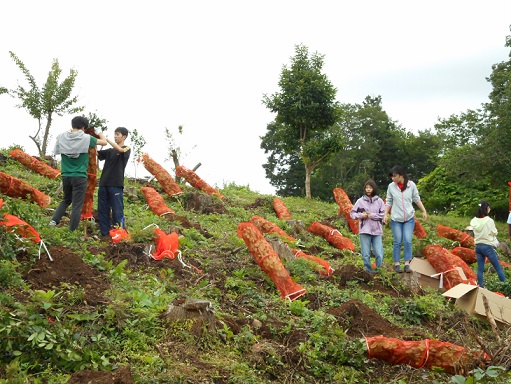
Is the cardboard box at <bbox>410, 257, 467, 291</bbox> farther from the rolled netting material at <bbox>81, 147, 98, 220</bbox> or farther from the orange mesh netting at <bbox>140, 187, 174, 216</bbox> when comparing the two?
the rolled netting material at <bbox>81, 147, 98, 220</bbox>

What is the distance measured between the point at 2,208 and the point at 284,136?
18092mm

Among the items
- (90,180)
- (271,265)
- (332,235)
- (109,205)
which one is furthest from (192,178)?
(271,265)

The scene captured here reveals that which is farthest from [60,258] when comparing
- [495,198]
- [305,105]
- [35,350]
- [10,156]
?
[495,198]

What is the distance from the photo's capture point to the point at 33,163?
14750 millimetres

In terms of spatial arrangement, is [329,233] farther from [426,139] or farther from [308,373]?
[426,139]

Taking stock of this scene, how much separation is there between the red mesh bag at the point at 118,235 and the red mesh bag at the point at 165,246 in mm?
428

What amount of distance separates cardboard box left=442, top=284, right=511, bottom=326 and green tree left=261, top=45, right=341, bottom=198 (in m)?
14.8

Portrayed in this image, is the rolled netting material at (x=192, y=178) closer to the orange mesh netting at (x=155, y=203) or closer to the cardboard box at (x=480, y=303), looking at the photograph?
the orange mesh netting at (x=155, y=203)

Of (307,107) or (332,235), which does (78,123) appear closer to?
(332,235)

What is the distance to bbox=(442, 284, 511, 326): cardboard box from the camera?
747 cm

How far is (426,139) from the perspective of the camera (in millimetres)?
46812

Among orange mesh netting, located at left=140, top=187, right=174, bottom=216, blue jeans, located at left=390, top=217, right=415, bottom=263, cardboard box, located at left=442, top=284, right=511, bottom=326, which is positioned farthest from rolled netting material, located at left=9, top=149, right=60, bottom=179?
cardboard box, located at left=442, top=284, right=511, bottom=326

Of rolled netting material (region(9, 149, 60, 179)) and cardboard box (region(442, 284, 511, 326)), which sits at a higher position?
rolled netting material (region(9, 149, 60, 179))

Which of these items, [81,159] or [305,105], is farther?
[305,105]
